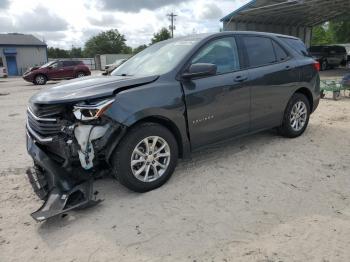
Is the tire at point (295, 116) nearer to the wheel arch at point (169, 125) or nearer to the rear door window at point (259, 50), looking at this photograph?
the rear door window at point (259, 50)

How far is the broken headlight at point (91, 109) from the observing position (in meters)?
3.55

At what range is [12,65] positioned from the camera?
43.3 metres

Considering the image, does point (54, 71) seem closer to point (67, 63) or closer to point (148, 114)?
point (67, 63)

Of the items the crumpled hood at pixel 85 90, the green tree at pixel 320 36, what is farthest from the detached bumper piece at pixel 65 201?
the green tree at pixel 320 36

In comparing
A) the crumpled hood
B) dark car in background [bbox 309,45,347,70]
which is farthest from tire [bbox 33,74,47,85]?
the crumpled hood

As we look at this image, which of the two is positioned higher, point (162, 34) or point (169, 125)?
point (162, 34)

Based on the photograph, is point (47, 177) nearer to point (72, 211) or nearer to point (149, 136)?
point (72, 211)

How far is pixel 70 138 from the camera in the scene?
3604 millimetres

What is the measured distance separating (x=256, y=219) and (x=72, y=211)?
192cm

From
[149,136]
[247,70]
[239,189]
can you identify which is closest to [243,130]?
[247,70]

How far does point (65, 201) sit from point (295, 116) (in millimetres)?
4049

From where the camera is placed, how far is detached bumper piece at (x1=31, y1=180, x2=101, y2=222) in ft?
11.0

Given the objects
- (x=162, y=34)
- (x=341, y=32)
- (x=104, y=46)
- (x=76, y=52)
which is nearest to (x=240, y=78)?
(x=341, y=32)

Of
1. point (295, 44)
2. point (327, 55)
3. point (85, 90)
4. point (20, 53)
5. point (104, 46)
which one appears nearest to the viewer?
point (85, 90)
